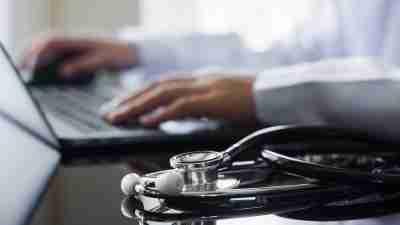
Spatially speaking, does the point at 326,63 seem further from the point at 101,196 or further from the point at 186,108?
the point at 101,196

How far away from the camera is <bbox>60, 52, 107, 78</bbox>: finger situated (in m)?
1.02

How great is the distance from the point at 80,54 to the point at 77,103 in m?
0.40

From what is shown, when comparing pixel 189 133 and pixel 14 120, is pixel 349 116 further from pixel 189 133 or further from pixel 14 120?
pixel 14 120

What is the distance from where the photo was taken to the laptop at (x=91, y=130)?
410 mm

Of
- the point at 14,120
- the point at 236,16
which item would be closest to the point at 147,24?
the point at 236,16

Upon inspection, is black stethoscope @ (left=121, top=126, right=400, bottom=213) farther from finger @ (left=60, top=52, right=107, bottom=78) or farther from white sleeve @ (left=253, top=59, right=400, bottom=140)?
finger @ (left=60, top=52, right=107, bottom=78)

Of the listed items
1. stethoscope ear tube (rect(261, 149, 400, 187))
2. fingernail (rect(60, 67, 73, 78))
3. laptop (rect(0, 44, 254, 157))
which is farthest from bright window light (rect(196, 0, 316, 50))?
stethoscope ear tube (rect(261, 149, 400, 187))

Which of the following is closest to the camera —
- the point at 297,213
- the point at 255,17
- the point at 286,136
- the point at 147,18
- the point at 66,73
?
the point at 297,213

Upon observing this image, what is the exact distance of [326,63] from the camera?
0.57 m

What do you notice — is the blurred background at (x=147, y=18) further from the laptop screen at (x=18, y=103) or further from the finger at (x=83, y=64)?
the finger at (x=83, y=64)

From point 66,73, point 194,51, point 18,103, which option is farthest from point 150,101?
point 194,51

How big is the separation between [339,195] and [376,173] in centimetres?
2

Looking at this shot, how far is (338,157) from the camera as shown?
38 centimetres

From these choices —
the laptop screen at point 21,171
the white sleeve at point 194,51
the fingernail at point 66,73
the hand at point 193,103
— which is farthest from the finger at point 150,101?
the white sleeve at point 194,51
